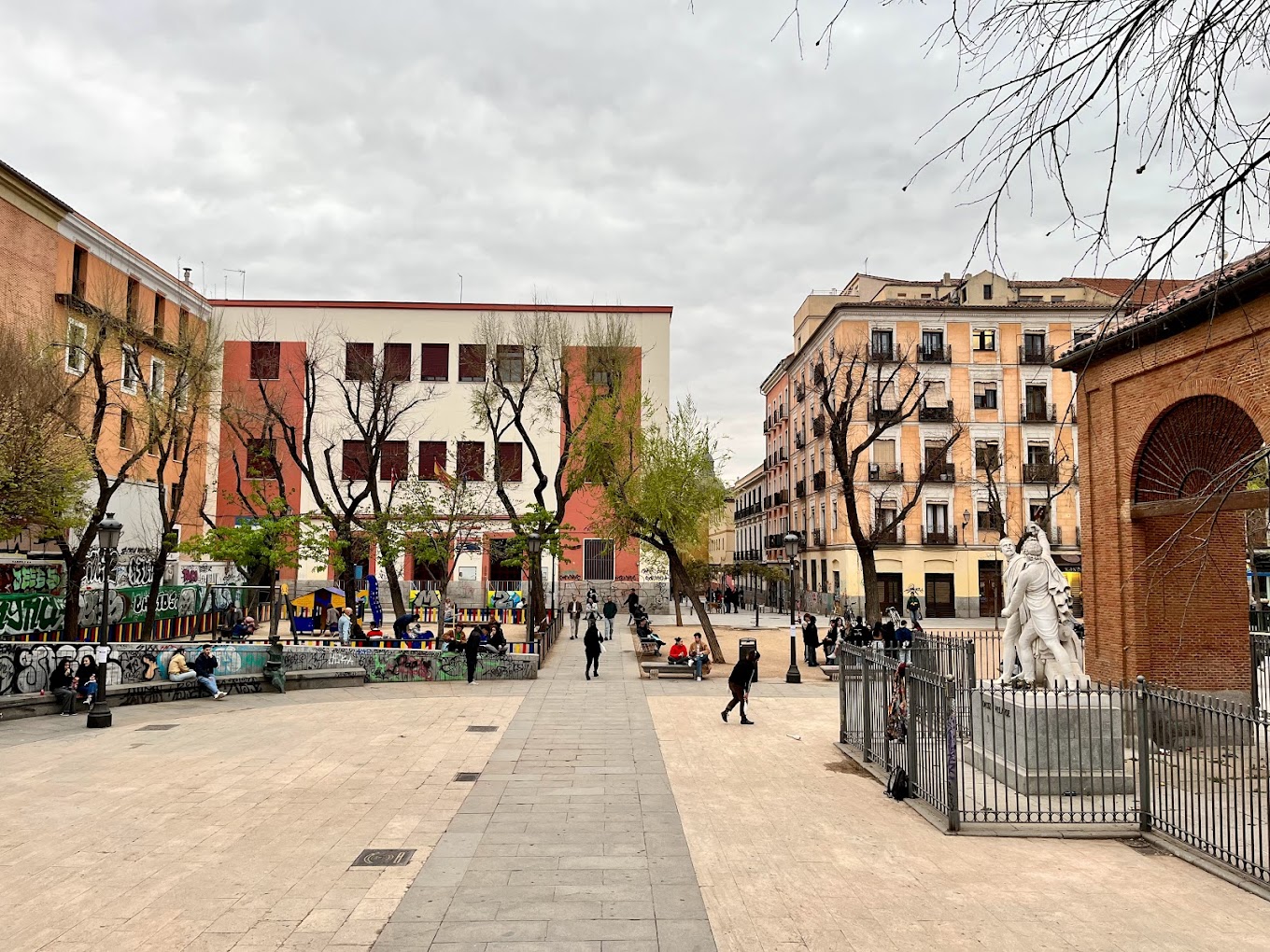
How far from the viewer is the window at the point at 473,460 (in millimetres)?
42469

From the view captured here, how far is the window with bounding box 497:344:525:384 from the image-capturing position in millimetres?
35094

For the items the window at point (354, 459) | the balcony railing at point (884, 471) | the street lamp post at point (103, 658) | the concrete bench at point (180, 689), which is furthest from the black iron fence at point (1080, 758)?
the window at point (354, 459)

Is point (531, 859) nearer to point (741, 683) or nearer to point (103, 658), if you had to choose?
point (741, 683)

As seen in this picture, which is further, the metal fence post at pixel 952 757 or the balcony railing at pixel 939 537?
the balcony railing at pixel 939 537

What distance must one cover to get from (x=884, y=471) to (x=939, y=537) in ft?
13.6

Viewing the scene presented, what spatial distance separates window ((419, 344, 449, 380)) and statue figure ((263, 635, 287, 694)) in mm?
27515

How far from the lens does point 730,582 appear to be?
276ft

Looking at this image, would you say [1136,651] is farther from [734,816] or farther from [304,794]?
A: [304,794]

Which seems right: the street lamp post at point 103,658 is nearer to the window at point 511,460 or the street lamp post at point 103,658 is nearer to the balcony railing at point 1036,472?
the window at point 511,460

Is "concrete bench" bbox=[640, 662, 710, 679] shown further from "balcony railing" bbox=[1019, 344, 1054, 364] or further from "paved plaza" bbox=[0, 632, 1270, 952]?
"balcony railing" bbox=[1019, 344, 1054, 364]

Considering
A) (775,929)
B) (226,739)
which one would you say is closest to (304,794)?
(226,739)

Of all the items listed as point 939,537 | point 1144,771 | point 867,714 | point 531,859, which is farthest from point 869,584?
point 939,537

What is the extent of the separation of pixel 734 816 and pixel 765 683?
11.9 meters

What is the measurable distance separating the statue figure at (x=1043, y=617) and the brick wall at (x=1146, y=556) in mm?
3079
